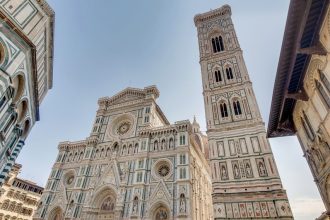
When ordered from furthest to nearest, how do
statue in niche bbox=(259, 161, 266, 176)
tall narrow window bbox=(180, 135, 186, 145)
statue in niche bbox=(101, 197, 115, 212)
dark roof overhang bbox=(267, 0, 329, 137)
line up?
tall narrow window bbox=(180, 135, 186, 145)
statue in niche bbox=(101, 197, 115, 212)
statue in niche bbox=(259, 161, 266, 176)
dark roof overhang bbox=(267, 0, 329, 137)

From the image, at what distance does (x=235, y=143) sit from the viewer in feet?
64.6

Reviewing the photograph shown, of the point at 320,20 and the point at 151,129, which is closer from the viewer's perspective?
the point at 320,20

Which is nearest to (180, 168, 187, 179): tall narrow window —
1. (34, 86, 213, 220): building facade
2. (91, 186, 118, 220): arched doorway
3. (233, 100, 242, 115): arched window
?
(34, 86, 213, 220): building facade

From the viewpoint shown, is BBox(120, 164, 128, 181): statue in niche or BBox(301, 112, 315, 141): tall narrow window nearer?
BBox(301, 112, 315, 141): tall narrow window

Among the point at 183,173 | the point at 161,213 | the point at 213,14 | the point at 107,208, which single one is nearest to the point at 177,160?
the point at 183,173

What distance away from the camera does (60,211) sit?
985 inches

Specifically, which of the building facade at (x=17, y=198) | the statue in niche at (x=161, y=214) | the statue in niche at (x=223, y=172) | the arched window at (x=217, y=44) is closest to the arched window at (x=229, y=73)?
the arched window at (x=217, y=44)

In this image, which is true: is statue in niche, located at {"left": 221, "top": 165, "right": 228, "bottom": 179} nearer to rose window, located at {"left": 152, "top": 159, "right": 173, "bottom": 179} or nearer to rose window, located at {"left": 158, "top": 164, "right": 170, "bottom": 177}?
rose window, located at {"left": 152, "top": 159, "right": 173, "bottom": 179}

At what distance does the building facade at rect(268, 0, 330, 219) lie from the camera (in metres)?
7.60

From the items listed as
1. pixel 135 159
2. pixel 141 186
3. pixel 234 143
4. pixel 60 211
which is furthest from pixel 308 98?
pixel 60 211

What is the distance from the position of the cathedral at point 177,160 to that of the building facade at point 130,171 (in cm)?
10

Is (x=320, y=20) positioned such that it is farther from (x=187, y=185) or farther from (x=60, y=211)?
(x=60, y=211)

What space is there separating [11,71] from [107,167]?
718 inches

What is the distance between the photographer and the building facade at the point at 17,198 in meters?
30.5
